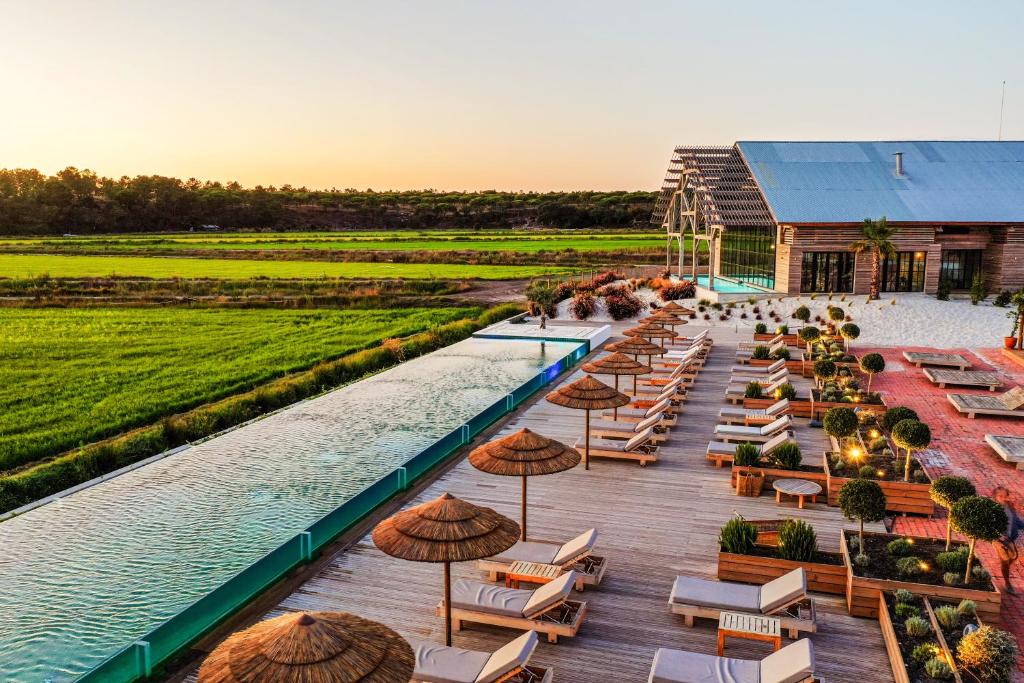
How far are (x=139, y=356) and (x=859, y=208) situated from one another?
103ft

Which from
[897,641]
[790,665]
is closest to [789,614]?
[897,641]

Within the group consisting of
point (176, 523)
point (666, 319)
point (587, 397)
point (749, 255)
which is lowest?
point (176, 523)

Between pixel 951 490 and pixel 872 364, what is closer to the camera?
pixel 951 490

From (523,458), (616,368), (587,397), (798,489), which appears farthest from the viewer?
(616,368)

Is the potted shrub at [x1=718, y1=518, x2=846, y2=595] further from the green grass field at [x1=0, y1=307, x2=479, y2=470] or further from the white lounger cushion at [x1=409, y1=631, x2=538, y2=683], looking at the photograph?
the green grass field at [x1=0, y1=307, x2=479, y2=470]

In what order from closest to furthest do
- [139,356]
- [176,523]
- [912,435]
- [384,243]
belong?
[912,435] → [176,523] → [139,356] → [384,243]

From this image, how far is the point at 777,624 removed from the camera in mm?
7457

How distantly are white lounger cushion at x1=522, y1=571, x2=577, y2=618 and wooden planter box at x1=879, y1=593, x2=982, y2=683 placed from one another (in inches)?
126

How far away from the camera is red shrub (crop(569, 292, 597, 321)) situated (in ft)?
113

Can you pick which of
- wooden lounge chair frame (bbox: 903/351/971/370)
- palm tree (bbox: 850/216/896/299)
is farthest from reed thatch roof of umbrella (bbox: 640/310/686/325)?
palm tree (bbox: 850/216/896/299)

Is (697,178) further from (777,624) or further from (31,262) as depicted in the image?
(31,262)

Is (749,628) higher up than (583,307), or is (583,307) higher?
(583,307)

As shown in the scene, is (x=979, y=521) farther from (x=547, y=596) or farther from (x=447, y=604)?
(x=447, y=604)

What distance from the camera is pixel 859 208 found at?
111ft
